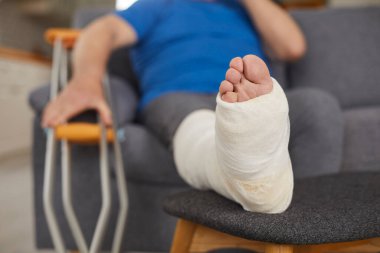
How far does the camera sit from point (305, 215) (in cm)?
44

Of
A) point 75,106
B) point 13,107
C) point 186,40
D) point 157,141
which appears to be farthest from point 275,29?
point 13,107

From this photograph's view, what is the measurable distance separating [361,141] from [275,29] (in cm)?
31

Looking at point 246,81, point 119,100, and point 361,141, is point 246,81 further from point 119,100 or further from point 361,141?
point 119,100

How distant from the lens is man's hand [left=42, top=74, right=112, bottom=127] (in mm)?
776

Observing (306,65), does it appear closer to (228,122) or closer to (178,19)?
(178,19)

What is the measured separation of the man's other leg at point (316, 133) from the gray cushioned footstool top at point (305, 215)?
131mm

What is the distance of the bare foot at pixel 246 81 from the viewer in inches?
16.6

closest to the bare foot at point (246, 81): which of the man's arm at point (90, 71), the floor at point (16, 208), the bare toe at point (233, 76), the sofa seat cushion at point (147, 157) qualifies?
the bare toe at point (233, 76)

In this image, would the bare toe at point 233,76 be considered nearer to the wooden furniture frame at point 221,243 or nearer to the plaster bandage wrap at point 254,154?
the plaster bandage wrap at point 254,154

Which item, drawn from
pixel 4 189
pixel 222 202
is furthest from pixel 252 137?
pixel 4 189

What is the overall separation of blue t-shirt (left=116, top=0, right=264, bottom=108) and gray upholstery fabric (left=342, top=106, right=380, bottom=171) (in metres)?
0.25

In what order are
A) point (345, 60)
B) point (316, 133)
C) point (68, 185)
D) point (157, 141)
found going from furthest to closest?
point (345, 60) → point (157, 141) → point (68, 185) → point (316, 133)

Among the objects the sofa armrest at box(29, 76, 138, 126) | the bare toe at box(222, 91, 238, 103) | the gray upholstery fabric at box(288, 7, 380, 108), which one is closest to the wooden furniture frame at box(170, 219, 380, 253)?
the bare toe at box(222, 91, 238, 103)

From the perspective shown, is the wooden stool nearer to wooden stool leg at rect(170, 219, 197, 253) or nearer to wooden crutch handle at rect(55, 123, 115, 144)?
wooden stool leg at rect(170, 219, 197, 253)
